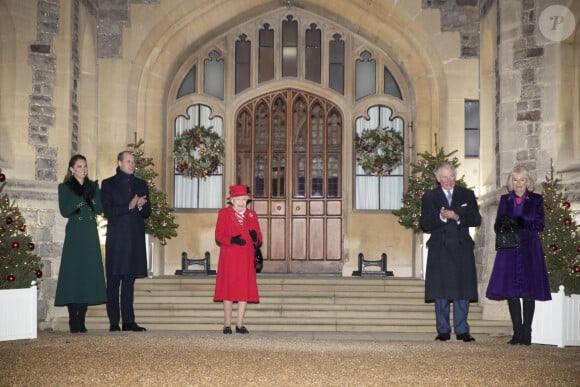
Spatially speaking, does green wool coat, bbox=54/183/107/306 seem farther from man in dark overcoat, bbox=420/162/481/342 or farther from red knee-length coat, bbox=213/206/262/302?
man in dark overcoat, bbox=420/162/481/342

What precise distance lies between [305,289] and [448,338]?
3.24 m

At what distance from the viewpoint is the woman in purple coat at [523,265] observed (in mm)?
8242

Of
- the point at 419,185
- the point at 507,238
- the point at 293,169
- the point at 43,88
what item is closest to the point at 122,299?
the point at 43,88

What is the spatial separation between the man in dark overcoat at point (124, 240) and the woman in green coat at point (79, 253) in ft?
0.42

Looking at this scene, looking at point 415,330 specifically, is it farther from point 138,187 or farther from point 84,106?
point 84,106

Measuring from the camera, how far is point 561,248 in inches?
348

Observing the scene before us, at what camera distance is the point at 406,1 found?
43.9 ft

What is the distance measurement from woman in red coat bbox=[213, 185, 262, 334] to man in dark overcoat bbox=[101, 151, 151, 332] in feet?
2.81

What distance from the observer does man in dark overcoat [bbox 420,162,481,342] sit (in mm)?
8461

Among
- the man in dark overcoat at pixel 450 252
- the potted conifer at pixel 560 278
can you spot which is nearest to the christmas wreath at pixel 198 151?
the man in dark overcoat at pixel 450 252

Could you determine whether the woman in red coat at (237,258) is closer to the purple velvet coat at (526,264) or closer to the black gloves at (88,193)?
the black gloves at (88,193)

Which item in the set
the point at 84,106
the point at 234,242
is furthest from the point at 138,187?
the point at 84,106

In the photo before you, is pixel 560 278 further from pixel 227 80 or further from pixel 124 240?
pixel 227 80

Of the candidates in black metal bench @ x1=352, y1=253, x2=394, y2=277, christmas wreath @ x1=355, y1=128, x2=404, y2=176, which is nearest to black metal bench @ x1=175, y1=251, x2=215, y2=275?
black metal bench @ x1=352, y1=253, x2=394, y2=277
